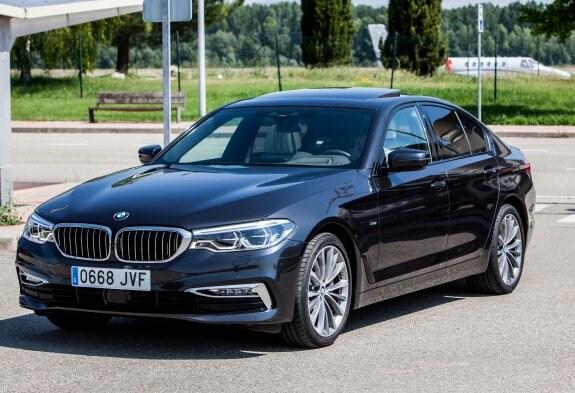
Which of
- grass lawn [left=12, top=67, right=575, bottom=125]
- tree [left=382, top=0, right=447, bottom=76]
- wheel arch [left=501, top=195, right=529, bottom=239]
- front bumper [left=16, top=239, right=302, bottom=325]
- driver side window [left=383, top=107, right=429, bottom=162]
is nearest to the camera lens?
front bumper [left=16, top=239, right=302, bottom=325]

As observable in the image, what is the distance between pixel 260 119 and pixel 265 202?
149cm

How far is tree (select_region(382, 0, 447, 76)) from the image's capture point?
54.8 m

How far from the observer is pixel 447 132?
947 cm

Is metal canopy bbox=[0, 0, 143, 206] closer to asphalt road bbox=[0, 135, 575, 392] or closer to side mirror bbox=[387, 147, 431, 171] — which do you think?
asphalt road bbox=[0, 135, 575, 392]

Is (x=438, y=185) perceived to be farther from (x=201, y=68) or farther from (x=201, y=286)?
(x=201, y=68)

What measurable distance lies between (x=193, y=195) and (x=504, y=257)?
307 cm

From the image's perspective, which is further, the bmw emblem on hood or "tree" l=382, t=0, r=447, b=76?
"tree" l=382, t=0, r=447, b=76

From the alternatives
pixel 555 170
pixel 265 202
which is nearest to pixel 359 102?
pixel 265 202

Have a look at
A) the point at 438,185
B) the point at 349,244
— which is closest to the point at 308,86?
the point at 438,185

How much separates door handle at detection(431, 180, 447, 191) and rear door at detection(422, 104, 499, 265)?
98 millimetres

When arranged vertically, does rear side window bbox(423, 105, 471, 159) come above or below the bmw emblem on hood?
above

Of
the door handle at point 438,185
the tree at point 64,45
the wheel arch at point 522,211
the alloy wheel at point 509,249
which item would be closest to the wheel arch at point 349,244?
the door handle at point 438,185

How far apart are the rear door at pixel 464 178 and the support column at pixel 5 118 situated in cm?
631

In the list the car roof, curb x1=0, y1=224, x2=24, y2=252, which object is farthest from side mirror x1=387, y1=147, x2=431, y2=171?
curb x1=0, y1=224, x2=24, y2=252
